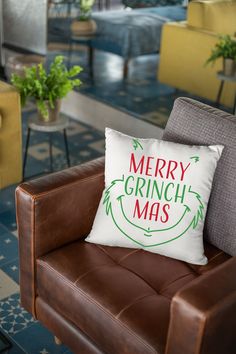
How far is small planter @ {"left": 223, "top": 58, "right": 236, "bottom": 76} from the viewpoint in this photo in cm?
311

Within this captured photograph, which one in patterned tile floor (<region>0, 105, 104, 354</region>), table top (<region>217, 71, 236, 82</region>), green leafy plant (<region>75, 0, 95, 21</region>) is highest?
green leafy plant (<region>75, 0, 95, 21</region>)

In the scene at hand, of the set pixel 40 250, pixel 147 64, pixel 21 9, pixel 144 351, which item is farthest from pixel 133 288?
pixel 21 9

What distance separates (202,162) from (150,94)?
2307mm

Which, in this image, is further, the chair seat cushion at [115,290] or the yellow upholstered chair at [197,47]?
the yellow upholstered chair at [197,47]

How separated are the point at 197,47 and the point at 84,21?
1.01m

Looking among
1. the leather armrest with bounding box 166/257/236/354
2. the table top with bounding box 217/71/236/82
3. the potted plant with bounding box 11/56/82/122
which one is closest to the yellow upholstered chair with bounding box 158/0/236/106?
the table top with bounding box 217/71/236/82

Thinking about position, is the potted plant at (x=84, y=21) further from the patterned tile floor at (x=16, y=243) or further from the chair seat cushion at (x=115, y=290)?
the chair seat cushion at (x=115, y=290)

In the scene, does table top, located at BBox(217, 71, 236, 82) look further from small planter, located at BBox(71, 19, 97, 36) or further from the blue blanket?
small planter, located at BBox(71, 19, 97, 36)

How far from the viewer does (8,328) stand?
197 centimetres

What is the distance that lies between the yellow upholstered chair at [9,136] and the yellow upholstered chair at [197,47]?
1281 millimetres

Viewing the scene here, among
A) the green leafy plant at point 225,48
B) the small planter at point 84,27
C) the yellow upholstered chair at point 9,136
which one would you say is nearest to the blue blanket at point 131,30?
the small planter at point 84,27

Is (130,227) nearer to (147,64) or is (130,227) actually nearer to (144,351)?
(144,351)

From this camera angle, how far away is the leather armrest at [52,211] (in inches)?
66.5

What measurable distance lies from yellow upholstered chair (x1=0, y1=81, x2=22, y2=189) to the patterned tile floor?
0.45ft
